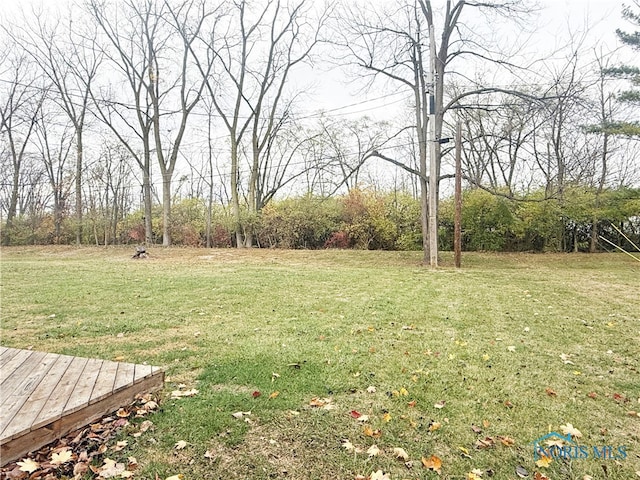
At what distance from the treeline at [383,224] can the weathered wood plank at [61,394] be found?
10.9 metres

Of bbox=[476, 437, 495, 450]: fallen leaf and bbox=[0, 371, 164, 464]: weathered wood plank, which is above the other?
bbox=[0, 371, 164, 464]: weathered wood plank

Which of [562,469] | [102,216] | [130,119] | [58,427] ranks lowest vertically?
[562,469]

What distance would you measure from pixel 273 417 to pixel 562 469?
163 cm

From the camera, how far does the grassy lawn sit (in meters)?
2.08

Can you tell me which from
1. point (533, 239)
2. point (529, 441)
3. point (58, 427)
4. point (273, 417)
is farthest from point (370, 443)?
point (533, 239)

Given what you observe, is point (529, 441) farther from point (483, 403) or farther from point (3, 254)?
point (3, 254)

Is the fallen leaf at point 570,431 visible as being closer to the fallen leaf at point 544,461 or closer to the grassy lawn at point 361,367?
the grassy lawn at point 361,367

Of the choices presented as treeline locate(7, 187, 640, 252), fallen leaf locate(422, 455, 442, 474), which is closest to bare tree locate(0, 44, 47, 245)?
treeline locate(7, 187, 640, 252)

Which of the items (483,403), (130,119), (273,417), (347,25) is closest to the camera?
(273,417)

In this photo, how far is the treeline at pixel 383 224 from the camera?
13797 millimetres

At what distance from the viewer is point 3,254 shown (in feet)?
56.3

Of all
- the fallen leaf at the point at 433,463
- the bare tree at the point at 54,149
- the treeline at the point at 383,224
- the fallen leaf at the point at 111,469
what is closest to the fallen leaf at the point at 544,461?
the fallen leaf at the point at 433,463

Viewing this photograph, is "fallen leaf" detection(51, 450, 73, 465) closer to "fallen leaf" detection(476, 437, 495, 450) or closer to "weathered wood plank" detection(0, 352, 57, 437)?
"weathered wood plank" detection(0, 352, 57, 437)

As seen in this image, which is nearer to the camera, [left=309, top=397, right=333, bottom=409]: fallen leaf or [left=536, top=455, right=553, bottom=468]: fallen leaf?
[left=536, top=455, right=553, bottom=468]: fallen leaf
